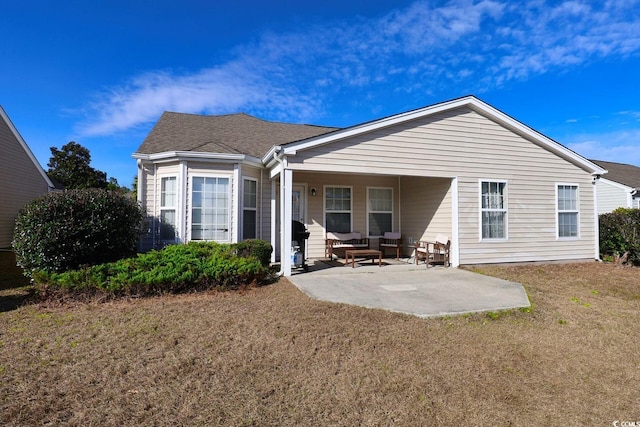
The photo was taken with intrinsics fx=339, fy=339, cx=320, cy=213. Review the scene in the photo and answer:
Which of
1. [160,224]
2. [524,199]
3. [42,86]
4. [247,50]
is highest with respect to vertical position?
[247,50]

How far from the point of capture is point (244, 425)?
2.54 m

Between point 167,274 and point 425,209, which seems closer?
point 167,274

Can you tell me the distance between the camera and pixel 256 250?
797 centimetres

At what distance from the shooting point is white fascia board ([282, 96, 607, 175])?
26.9ft

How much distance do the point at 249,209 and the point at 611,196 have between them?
20.7 metres

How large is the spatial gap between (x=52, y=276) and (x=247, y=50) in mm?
8967

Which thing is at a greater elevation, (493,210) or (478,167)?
(478,167)

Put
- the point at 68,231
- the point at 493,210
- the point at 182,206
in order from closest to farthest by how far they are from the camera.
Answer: the point at 68,231
the point at 182,206
the point at 493,210

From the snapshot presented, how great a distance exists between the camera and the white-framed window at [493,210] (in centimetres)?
979

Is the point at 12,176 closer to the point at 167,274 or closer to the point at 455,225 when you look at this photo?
the point at 167,274

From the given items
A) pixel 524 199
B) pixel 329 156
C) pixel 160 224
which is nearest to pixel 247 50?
pixel 329 156

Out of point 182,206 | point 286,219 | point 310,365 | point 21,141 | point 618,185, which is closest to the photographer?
point 310,365

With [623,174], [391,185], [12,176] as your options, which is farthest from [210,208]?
[623,174]

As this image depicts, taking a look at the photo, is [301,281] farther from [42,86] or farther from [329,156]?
[42,86]
